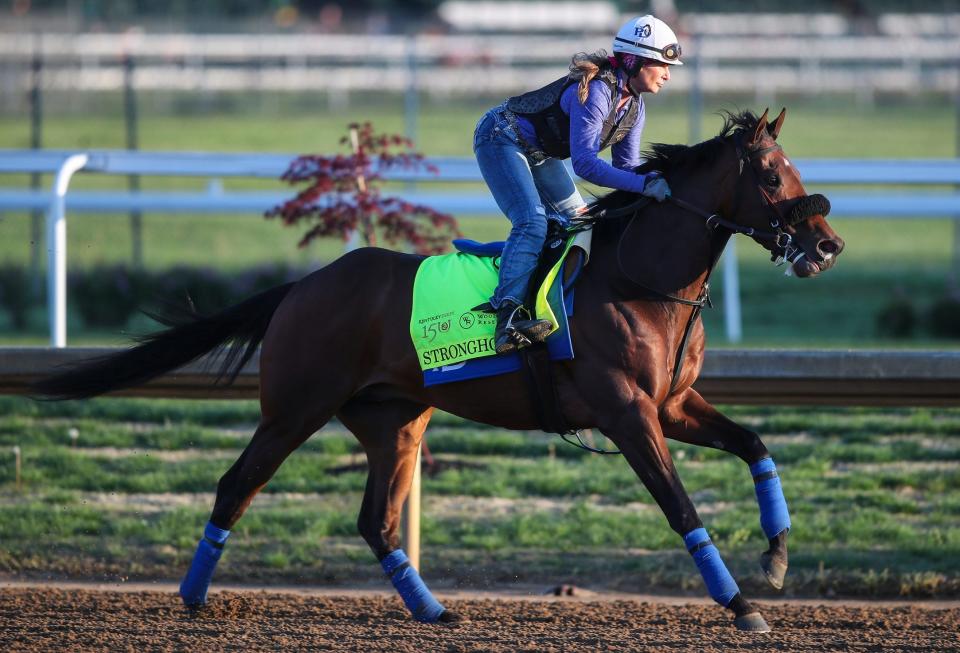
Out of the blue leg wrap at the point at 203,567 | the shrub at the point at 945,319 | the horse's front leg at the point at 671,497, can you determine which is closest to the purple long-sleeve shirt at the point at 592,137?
the horse's front leg at the point at 671,497

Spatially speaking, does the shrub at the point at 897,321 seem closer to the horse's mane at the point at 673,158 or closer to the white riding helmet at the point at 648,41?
the horse's mane at the point at 673,158

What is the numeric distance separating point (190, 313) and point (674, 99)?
22.3 meters

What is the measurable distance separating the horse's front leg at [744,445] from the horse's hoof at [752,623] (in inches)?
9.0

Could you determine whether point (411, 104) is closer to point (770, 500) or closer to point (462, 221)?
point (462, 221)

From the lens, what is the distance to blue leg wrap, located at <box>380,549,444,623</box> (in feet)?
17.8

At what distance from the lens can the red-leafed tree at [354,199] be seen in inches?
287

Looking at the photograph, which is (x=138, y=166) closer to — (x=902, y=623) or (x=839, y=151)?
(x=902, y=623)

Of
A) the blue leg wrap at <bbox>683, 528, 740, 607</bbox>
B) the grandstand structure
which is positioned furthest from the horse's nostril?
the grandstand structure

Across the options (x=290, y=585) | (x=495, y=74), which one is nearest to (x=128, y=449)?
(x=290, y=585)

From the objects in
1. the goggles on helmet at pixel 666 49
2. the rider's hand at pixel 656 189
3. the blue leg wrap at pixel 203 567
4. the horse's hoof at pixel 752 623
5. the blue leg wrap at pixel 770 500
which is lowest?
the horse's hoof at pixel 752 623

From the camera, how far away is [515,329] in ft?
17.0

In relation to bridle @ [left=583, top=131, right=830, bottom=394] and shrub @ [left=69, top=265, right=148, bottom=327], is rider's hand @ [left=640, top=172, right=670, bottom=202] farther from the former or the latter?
shrub @ [left=69, top=265, right=148, bottom=327]

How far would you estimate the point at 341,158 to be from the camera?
287 inches

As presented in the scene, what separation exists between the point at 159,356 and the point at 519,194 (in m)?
1.77
